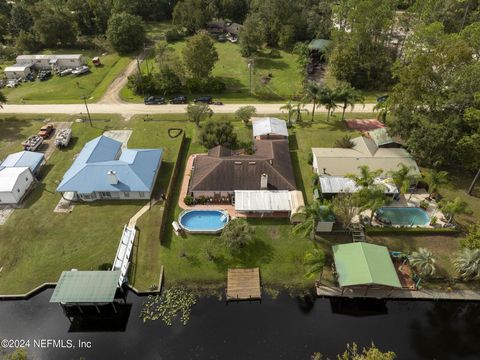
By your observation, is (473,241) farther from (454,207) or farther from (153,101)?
(153,101)

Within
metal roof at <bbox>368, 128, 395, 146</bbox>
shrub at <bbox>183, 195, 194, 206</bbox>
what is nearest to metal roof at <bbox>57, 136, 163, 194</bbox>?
shrub at <bbox>183, 195, 194, 206</bbox>

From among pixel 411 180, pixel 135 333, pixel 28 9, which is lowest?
pixel 135 333

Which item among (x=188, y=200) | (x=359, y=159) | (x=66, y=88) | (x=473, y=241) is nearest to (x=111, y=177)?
(x=188, y=200)

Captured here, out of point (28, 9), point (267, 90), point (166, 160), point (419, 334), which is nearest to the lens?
point (419, 334)

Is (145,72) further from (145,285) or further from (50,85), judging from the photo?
(145,285)

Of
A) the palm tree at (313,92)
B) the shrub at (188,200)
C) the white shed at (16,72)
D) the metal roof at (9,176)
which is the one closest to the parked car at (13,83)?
the white shed at (16,72)

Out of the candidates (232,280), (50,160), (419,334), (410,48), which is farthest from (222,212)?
(410,48)

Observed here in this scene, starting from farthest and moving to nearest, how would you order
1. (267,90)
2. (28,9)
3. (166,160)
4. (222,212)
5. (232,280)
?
1. (28,9)
2. (267,90)
3. (166,160)
4. (222,212)
5. (232,280)
